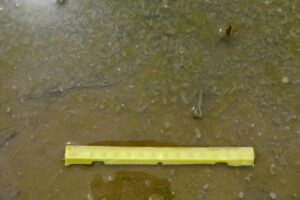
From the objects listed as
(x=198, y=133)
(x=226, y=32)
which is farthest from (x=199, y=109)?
(x=226, y=32)

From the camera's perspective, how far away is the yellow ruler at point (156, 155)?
6.30 feet

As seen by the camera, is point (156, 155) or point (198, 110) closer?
point (156, 155)

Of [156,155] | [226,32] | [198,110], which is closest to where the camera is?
[156,155]

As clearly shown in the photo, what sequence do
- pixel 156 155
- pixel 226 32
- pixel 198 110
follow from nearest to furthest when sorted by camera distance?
pixel 156 155 < pixel 198 110 < pixel 226 32

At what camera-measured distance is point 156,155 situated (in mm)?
1936

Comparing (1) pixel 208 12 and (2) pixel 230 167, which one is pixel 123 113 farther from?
(1) pixel 208 12

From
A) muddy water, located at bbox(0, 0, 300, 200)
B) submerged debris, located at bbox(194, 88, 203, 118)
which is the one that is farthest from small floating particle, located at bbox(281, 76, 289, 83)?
submerged debris, located at bbox(194, 88, 203, 118)

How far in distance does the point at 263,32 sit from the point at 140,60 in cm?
97

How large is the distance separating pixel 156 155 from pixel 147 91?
0.47 meters

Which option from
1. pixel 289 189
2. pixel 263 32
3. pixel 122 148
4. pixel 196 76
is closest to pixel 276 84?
pixel 263 32

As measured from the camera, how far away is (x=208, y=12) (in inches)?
88.3

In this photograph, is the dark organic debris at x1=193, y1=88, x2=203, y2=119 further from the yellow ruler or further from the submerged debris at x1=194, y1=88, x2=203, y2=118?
the yellow ruler

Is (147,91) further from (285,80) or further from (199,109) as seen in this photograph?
(285,80)

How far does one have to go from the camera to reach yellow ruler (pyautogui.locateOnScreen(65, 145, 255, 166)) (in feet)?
6.30
